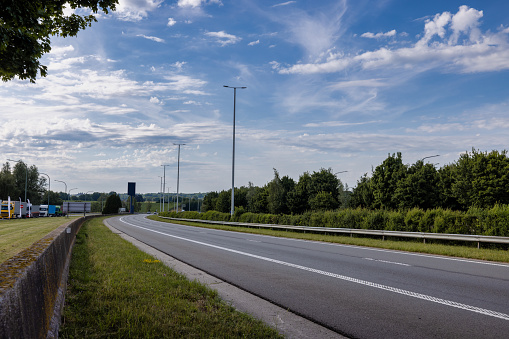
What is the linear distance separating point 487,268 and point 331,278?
5.02 meters

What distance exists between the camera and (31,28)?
8805 millimetres

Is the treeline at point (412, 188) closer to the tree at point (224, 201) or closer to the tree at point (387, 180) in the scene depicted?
the tree at point (387, 180)

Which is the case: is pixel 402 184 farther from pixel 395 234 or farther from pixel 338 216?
pixel 395 234

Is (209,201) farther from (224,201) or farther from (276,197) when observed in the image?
(276,197)

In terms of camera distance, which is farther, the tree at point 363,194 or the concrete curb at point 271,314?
the tree at point 363,194

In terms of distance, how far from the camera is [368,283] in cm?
812

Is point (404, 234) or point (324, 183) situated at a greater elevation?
point (324, 183)

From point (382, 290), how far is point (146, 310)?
4.60m

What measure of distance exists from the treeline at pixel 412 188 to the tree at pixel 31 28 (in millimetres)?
20444

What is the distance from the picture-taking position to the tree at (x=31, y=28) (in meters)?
7.98

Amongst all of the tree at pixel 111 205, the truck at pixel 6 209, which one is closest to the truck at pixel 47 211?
the truck at pixel 6 209

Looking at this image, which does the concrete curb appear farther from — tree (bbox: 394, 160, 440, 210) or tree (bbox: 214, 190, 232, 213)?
tree (bbox: 214, 190, 232, 213)

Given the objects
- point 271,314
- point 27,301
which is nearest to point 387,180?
point 271,314

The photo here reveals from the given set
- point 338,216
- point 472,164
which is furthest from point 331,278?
point 472,164
